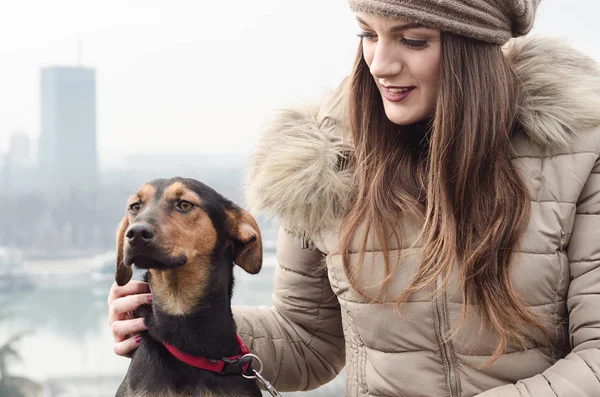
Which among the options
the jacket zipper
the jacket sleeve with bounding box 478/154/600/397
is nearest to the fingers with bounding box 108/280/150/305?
the jacket zipper

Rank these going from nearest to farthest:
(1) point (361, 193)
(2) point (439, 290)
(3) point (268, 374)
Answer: (2) point (439, 290)
(1) point (361, 193)
(3) point (268, 374)

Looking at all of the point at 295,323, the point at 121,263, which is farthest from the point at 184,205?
the point at 295,323

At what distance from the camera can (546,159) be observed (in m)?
1.28

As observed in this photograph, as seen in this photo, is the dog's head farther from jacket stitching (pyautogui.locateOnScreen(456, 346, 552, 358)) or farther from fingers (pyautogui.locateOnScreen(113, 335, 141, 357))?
jacket stitching (pyautogui.locateOnScreen(456, 346, 552, 358))

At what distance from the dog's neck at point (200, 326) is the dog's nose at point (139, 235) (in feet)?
0.57

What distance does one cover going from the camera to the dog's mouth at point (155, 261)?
1.27m

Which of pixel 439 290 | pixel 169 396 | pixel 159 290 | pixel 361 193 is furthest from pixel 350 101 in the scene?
pixel 169 396

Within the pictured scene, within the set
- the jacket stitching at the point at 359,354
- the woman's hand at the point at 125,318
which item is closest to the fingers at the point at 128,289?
the woman's hand at the point at 125,318

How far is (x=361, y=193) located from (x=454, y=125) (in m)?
0.22

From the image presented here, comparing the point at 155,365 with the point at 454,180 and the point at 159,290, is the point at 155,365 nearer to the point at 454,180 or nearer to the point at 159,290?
the point at 159,290

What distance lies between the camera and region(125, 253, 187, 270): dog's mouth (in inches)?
50.0

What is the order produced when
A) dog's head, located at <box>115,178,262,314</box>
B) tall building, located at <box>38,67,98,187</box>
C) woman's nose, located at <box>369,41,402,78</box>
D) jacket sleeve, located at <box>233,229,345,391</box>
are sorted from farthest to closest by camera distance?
tall building, located at <box>38,67,98,187</box>, jacket sleeve, located at <box>233,229,345,391</box>, dog's head, located at <box>115,178,262,314</box>, woman's nose, located at <box>369,41,402,78</box>

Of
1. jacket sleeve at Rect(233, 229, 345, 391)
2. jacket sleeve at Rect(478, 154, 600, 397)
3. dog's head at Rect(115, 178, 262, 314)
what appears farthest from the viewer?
jacket sleeve at Rect(233, 229, 345, 391)

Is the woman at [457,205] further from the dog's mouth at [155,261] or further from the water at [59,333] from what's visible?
the water at [59,333]
